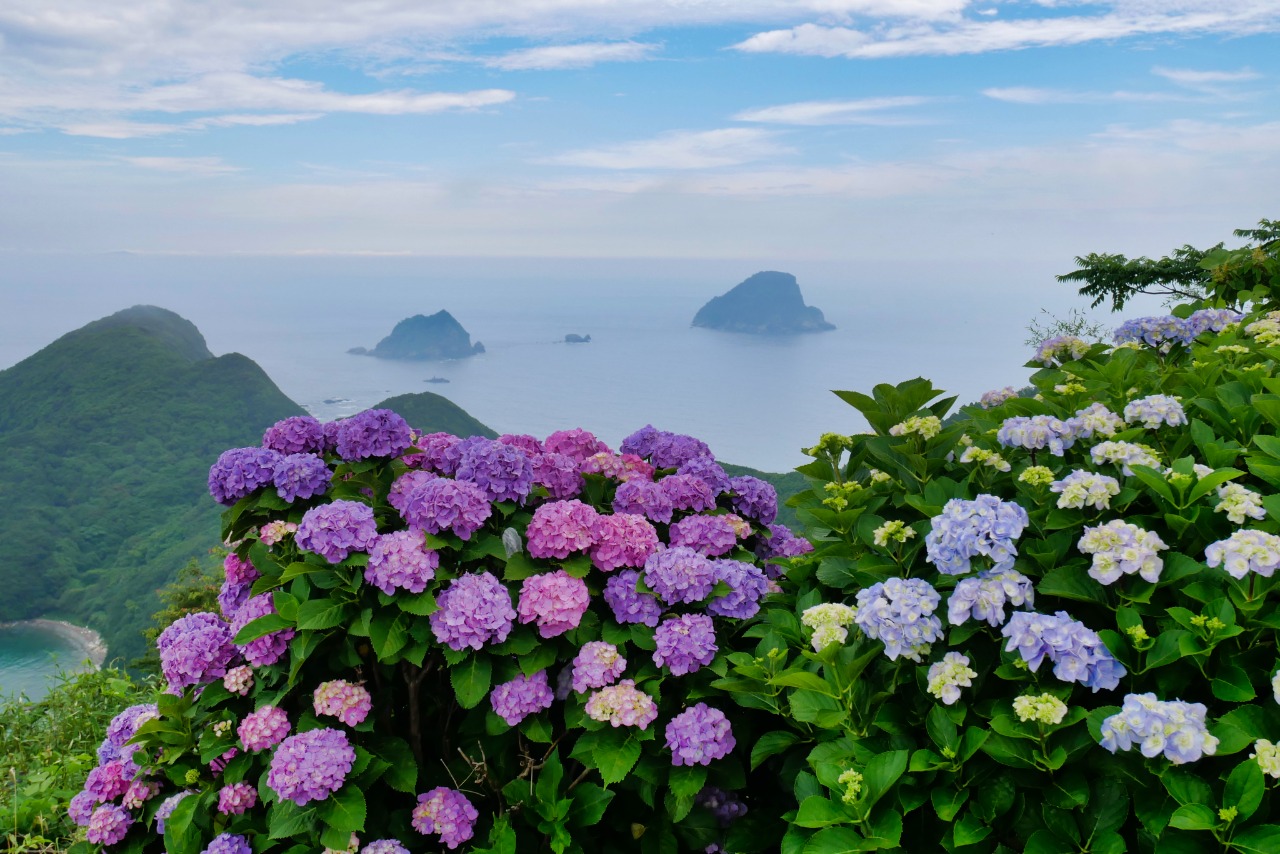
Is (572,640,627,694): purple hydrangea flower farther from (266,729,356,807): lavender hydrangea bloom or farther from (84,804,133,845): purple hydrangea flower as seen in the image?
(84,804,133,845): purple hydrangea flower

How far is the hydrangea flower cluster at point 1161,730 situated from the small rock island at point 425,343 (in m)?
101

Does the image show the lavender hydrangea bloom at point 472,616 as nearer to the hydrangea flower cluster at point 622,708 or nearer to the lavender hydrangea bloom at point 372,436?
the hydrangea flower cluster at point 622,708

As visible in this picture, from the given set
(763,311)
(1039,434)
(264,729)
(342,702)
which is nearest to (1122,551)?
(1039,434)

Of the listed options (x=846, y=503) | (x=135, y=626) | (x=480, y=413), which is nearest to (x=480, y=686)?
(x=846, y=503)

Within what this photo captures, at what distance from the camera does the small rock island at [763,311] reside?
10431cm

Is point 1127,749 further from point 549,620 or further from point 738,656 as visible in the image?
point 549,620

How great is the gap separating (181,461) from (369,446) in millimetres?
60667

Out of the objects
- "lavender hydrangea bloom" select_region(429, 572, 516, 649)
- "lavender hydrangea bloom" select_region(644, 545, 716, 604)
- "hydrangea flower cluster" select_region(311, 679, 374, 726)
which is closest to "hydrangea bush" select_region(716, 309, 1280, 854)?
"lavender hydrangea bloom" select_region(644, 545, 716, 604)

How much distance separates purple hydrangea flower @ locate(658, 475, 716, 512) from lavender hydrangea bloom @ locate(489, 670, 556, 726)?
90 centimetres

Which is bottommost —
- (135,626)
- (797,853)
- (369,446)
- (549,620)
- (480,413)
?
(135,626)

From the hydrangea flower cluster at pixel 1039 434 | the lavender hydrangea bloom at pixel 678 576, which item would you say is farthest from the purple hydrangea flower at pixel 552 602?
the hydrangea flower cluster at pixel 1039 434

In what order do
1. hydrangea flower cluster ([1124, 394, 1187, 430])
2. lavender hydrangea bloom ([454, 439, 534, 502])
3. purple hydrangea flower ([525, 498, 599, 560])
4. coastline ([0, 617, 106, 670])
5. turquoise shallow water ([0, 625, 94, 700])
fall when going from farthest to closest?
1. turquoise shallow water ([0, 625, 94, 700])
2. coastline ([0, 617, 106, 670])
3. lavender hydrangea bloom ([454, 439, 534, 502])
4. purple hydrangea flower ([525, 498, 599, 560])
5. hydrangea flower cluster ([1124, 394, 1187, 430])

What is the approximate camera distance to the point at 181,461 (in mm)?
57500

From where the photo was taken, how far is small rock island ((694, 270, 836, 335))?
104m
